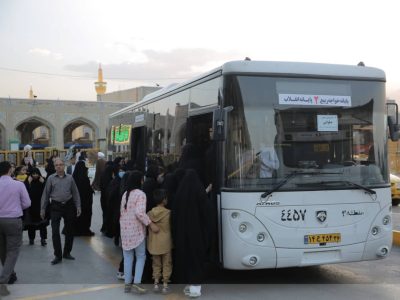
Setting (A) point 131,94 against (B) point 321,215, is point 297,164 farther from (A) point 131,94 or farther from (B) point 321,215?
(A) point 131,94

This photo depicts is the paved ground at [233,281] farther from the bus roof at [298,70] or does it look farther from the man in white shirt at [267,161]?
the bus roof at [298,70]

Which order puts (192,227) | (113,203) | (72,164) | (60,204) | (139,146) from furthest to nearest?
(72,164) < (139,146) < (113,203) < (60,204) < (192,227)

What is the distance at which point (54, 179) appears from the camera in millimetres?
8648

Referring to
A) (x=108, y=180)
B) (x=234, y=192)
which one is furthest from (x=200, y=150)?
(x=108, y=180)

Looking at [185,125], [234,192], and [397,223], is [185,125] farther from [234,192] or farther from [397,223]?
[397,223]

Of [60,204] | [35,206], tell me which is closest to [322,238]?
[60,204]

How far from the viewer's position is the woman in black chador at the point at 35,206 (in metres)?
9.97

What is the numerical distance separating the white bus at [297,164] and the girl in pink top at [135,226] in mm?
973

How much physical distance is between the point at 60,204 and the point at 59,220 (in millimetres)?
273

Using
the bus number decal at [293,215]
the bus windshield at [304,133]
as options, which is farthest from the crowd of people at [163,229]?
the bus number decal at [293,215]

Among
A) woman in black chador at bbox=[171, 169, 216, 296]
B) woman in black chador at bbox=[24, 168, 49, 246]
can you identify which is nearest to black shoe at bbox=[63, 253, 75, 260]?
woman in black chador at bbox=[24, 168, 49, 246]

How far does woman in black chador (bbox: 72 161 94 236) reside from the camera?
34.8 ft

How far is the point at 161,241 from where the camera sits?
21.2 ft

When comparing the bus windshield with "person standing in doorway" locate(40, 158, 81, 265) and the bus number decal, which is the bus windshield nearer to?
the bus number decal
